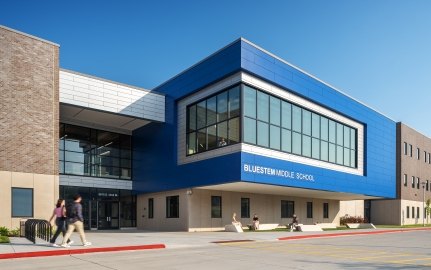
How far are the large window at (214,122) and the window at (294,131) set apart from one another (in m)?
0.76

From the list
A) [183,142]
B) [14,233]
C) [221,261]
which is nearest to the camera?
[221,261]

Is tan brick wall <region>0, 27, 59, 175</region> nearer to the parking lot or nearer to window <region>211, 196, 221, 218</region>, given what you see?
window <region>211, 196, 221, 218</region>

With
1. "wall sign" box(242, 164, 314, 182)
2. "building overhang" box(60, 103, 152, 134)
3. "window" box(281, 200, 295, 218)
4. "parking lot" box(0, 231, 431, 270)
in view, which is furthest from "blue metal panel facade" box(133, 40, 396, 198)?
"parking lot" box(0, 231, 431, 270)

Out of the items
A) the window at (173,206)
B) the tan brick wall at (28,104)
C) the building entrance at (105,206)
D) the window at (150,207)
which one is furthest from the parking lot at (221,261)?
the window at (150,207)

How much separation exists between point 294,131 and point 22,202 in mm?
17427

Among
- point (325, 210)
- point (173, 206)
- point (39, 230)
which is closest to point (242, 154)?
point (173, 206)

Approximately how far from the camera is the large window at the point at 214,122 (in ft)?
85.3

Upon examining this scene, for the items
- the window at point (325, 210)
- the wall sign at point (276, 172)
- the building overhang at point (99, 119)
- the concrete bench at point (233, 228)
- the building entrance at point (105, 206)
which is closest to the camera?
the wall sign at point (276, 172)

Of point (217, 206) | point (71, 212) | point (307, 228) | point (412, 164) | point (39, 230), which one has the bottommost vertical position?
point (307, 228)

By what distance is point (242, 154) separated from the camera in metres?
24.8

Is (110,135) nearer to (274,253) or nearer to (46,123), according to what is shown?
(46,123)

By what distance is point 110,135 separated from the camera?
34.5 m

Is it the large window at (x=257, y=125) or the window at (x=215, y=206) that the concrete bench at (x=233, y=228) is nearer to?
the window at (x=215, y=206)

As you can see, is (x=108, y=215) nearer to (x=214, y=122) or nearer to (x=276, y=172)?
(x=214, y=122)
